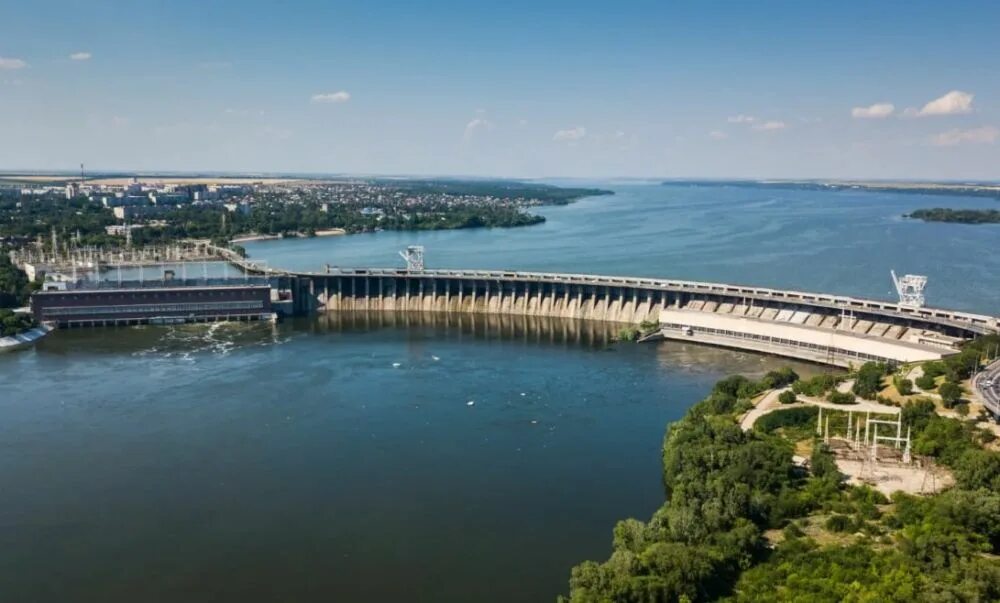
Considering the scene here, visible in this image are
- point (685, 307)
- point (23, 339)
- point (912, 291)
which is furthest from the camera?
point (685, 307)

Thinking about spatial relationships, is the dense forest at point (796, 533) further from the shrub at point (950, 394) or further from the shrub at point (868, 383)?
the shrub at point (868, 383)

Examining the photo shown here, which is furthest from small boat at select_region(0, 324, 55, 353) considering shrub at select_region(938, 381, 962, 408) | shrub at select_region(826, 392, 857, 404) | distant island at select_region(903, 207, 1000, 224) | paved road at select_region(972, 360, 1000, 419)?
distant island at select_region(903, 207, 1000, 224)

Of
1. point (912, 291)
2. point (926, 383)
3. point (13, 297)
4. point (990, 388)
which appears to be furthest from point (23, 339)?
point (912, 291)

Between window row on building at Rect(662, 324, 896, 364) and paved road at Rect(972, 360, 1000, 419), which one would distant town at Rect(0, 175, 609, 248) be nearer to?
window row on building at Rect(662, 324, 896, 364)

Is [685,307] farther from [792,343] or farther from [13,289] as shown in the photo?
[13,289]

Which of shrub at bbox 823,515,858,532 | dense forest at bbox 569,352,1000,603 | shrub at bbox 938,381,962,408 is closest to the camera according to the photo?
dense forest at bbox 569,352,1000,603

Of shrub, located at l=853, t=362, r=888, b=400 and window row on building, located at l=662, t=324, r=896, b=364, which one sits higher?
shrub, located at l=853, t=362, r=888, b=400
